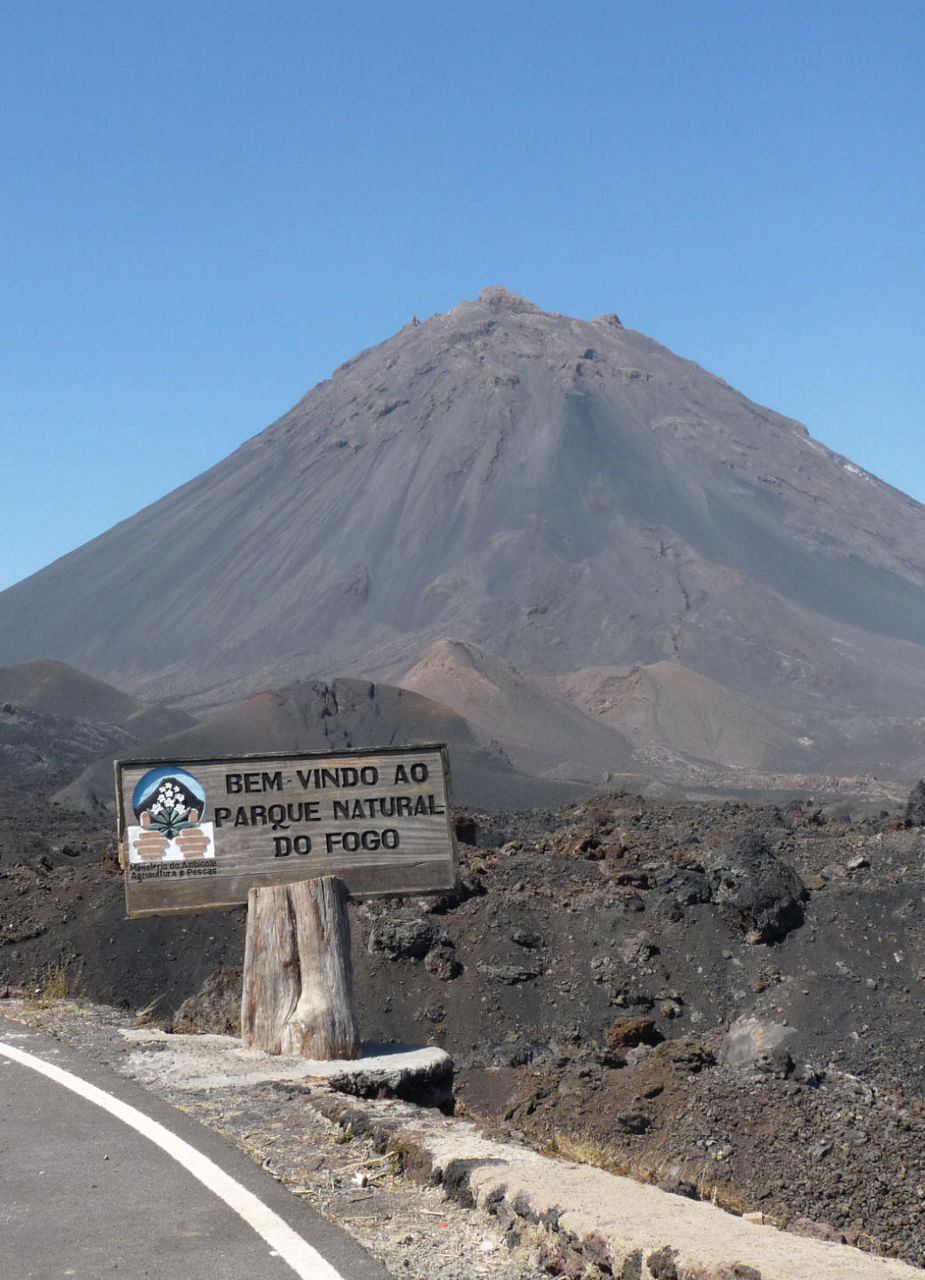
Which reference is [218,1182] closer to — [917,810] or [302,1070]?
[302,1070]

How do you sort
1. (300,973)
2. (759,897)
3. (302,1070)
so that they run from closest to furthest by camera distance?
(302,1070) → (300,973) → (759,897)

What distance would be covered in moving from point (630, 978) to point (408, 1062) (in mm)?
7912

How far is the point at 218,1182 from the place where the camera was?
15.6 ft

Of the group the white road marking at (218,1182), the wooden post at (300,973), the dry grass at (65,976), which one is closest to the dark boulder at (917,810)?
the dry grass at (65,976)

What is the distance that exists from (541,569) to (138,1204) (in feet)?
368

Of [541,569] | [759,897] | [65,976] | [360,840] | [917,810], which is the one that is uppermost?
[541,569]

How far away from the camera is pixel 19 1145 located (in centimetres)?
526

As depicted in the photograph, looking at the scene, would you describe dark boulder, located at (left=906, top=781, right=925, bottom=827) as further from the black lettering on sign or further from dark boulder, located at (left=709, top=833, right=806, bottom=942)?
the black lettering on sign

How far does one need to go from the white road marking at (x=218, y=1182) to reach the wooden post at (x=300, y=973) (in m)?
1.04

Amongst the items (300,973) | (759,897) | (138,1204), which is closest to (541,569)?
(759,897)

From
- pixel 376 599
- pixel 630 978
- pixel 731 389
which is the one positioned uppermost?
pixel 731 389

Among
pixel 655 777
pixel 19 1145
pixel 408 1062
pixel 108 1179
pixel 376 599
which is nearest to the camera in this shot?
pixel 108 1179

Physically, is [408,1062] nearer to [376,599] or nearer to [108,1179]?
[108,1179]

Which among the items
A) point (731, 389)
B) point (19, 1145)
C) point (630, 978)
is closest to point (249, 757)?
point (19, 1145)
